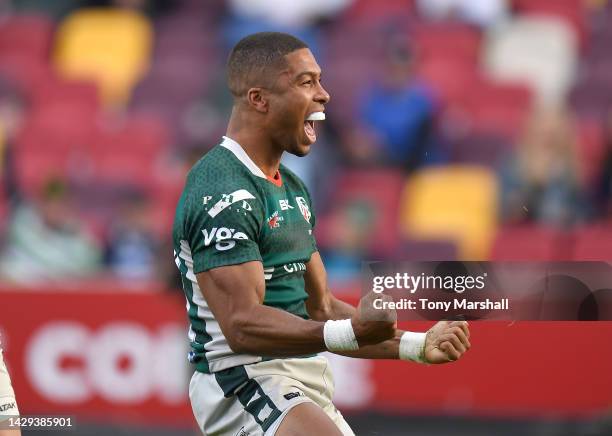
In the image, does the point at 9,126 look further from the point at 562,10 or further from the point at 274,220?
the point at 274,220

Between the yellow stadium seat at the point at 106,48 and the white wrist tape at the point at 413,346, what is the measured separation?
10345 millimetres

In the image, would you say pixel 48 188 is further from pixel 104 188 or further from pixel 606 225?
pixel 606 225

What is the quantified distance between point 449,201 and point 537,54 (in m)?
2.08

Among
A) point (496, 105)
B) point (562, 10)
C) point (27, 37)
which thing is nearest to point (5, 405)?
point (496, 105)

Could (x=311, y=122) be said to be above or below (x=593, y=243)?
above

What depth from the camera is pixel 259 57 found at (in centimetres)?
498

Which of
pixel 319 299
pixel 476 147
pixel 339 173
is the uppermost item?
pixel 319 299

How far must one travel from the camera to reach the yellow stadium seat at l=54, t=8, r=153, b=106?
14711 millimetres

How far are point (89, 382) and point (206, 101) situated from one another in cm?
466

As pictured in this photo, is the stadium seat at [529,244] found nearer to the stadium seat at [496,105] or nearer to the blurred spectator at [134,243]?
the stadium seat at [496,105]

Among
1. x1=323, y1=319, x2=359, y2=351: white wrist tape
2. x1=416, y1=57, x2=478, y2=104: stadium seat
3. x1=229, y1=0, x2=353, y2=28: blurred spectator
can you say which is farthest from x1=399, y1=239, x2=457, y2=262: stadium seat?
x1=323, y1=319, x2=359, y2=351: white wrist tape

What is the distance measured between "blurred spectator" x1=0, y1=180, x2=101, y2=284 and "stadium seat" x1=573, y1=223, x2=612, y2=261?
4.00 m

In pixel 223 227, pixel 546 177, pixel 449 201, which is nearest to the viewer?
pixel 223 227

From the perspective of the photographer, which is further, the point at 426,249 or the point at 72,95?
the point at 72,95
